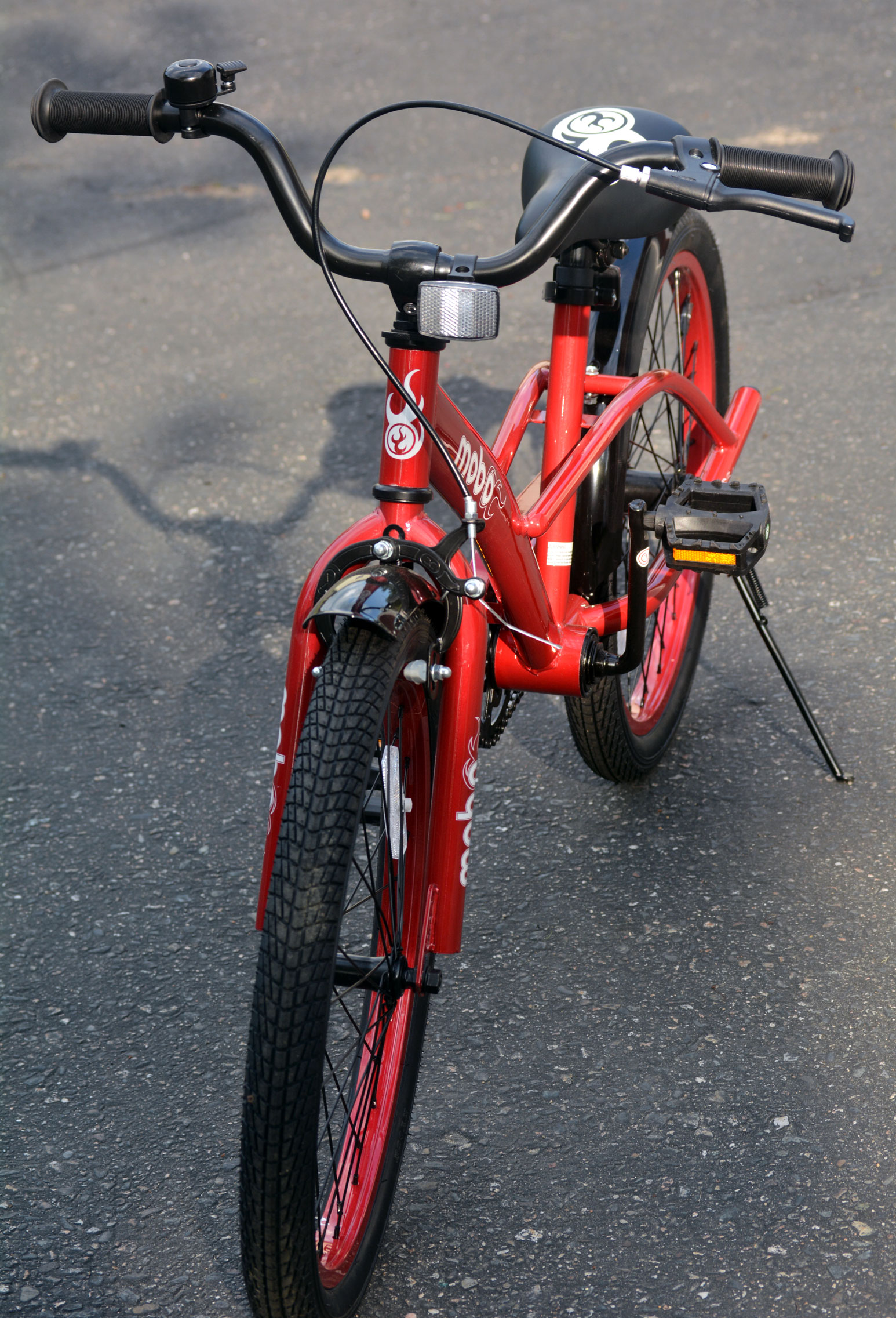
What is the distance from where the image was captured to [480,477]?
7.19ft

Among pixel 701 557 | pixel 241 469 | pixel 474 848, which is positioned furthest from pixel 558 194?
pixel 241 469

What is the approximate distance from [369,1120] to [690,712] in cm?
169

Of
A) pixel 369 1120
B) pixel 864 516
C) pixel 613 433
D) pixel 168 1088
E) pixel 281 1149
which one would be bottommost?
pixel 168 1088

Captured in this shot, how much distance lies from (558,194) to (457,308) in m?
0.28

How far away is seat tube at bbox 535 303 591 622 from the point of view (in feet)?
8.54

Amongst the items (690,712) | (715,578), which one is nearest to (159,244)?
(715,578)

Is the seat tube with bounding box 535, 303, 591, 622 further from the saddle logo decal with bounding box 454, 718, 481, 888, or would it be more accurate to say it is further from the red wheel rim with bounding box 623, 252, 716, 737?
the saddle logo decal with bounding box 454, 718, 481, 888

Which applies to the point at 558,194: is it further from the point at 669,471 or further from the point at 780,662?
the point at 669,471

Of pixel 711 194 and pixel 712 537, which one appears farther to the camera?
pixel 712 537

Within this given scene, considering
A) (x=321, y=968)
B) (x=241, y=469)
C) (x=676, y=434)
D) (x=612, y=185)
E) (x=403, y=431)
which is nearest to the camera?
(x=321, y=968)

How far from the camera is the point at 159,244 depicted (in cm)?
676

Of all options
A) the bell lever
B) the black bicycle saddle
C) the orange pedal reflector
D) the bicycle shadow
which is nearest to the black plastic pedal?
the orange pedal reflector

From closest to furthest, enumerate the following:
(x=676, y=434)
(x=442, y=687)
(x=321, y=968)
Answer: (x=321, y=968) < (x=442, y=687) < (x=676, y=434)

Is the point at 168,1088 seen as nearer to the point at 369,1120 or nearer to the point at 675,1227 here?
the point at 369,1120
